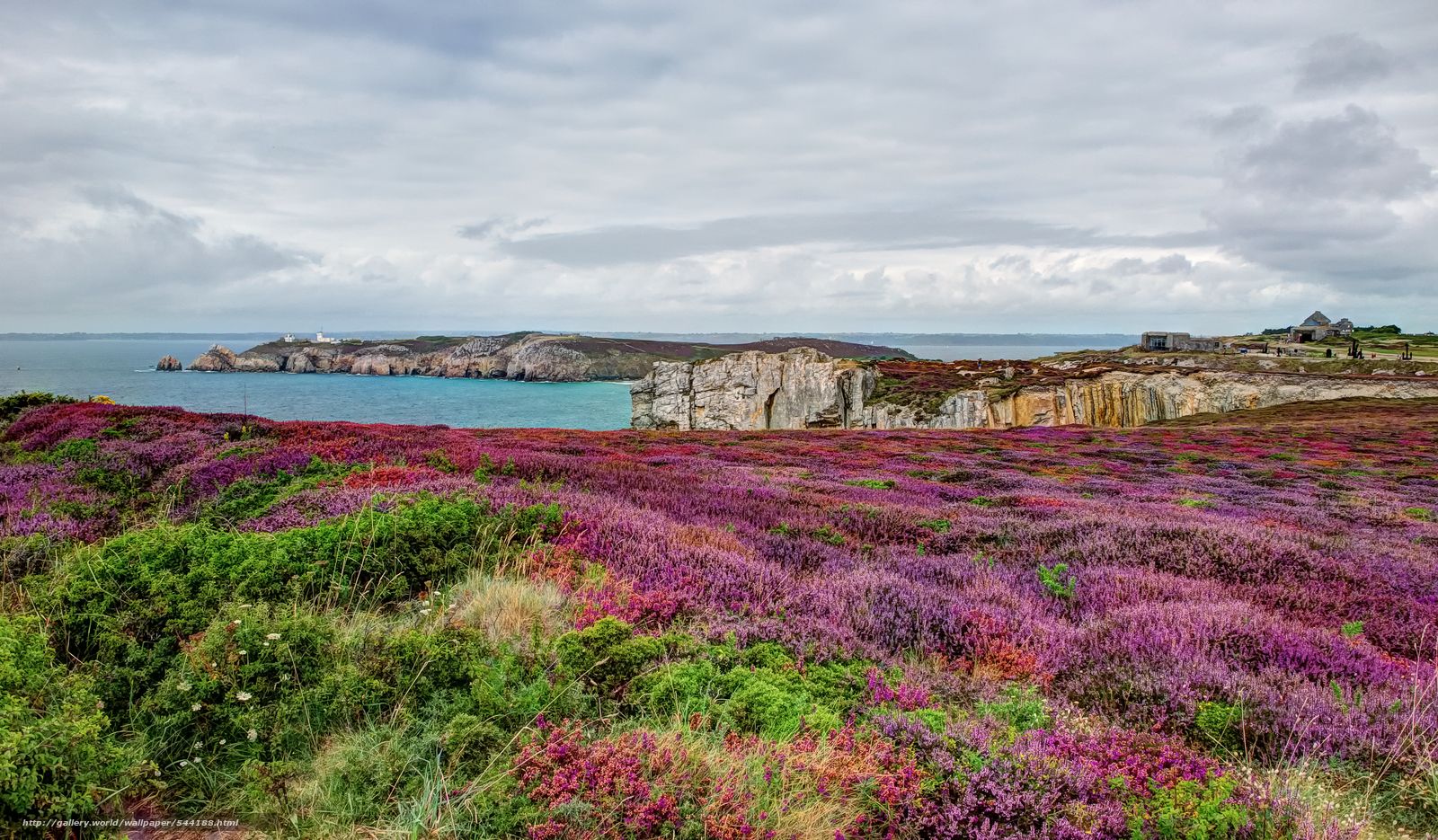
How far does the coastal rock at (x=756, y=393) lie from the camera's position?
232 ft

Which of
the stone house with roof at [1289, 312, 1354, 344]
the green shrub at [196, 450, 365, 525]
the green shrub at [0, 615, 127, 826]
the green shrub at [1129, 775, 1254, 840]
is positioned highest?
the stone house with roof at [1289, 312, 1354, 344]

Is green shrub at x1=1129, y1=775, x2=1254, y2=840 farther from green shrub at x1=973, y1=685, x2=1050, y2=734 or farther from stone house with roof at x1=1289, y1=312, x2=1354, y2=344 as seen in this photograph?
stone house with roof at x1=1289, y1=312, x2=1354, y2=344

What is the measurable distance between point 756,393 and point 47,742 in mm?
73533

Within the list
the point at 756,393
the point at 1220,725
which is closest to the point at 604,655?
the point at 1220,725

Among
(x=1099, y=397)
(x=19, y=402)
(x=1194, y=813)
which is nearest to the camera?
(x=1194, y=813)

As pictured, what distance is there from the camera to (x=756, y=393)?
75.9 meters

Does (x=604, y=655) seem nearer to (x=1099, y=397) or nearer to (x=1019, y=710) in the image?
(x=1019, y=710)

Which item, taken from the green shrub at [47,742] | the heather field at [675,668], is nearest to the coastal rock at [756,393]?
the heather field at [675,668]

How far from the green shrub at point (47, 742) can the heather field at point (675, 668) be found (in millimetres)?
17

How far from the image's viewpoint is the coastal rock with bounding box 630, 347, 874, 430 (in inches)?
2778

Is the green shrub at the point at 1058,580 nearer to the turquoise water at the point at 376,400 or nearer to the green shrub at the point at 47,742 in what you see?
the green shrub at the point at 47,742

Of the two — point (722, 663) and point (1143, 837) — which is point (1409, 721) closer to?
point (1143, 837)

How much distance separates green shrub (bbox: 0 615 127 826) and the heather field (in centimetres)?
2

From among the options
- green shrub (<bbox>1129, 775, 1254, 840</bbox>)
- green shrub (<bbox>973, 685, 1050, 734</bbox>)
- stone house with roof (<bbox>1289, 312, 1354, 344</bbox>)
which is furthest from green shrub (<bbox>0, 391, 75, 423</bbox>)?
stone house with roof (<bbox>1289, 312, 1354, 344</bbox>)
